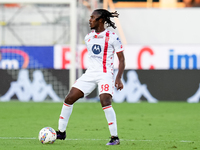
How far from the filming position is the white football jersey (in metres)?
6.44

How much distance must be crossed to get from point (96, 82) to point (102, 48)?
47 centimetres

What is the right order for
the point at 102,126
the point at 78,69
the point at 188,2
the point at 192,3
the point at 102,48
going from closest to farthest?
the point at 102,48 < the point at 102,126 < the point at 78,69 < the point at 192,3 < the point at 188,2

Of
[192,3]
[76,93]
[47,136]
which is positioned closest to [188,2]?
[192,3]

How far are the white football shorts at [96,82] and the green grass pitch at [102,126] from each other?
0.76 m

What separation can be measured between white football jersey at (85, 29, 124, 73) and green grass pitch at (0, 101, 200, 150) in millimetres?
1070

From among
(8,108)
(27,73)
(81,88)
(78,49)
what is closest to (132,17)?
(78,49)

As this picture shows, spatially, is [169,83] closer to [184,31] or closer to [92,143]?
[184,31]

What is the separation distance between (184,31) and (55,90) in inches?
245

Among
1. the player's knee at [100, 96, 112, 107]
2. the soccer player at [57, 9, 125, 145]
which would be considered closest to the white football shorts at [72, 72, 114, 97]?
the soccer player at [57, 9, 125, 145]

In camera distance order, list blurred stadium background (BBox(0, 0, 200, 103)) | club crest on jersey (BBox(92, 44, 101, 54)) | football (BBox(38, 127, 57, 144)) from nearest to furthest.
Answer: football (BBox(38, 127, 57, 144)) < club crest on jersey (BBox(92, 44, 101, 54)) < blurred stadium background (BBox(0, 0, 200, 103))

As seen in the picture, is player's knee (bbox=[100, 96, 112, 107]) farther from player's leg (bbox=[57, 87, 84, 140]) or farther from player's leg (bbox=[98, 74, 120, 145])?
player's leg (bbox=[57, 87, 84, 140])

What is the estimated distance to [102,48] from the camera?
21.2ft

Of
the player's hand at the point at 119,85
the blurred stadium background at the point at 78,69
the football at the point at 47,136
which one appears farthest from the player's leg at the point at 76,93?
the blurred stadium background at the point at 78,69

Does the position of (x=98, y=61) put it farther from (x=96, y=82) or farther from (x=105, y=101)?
(x=105, y=101)
